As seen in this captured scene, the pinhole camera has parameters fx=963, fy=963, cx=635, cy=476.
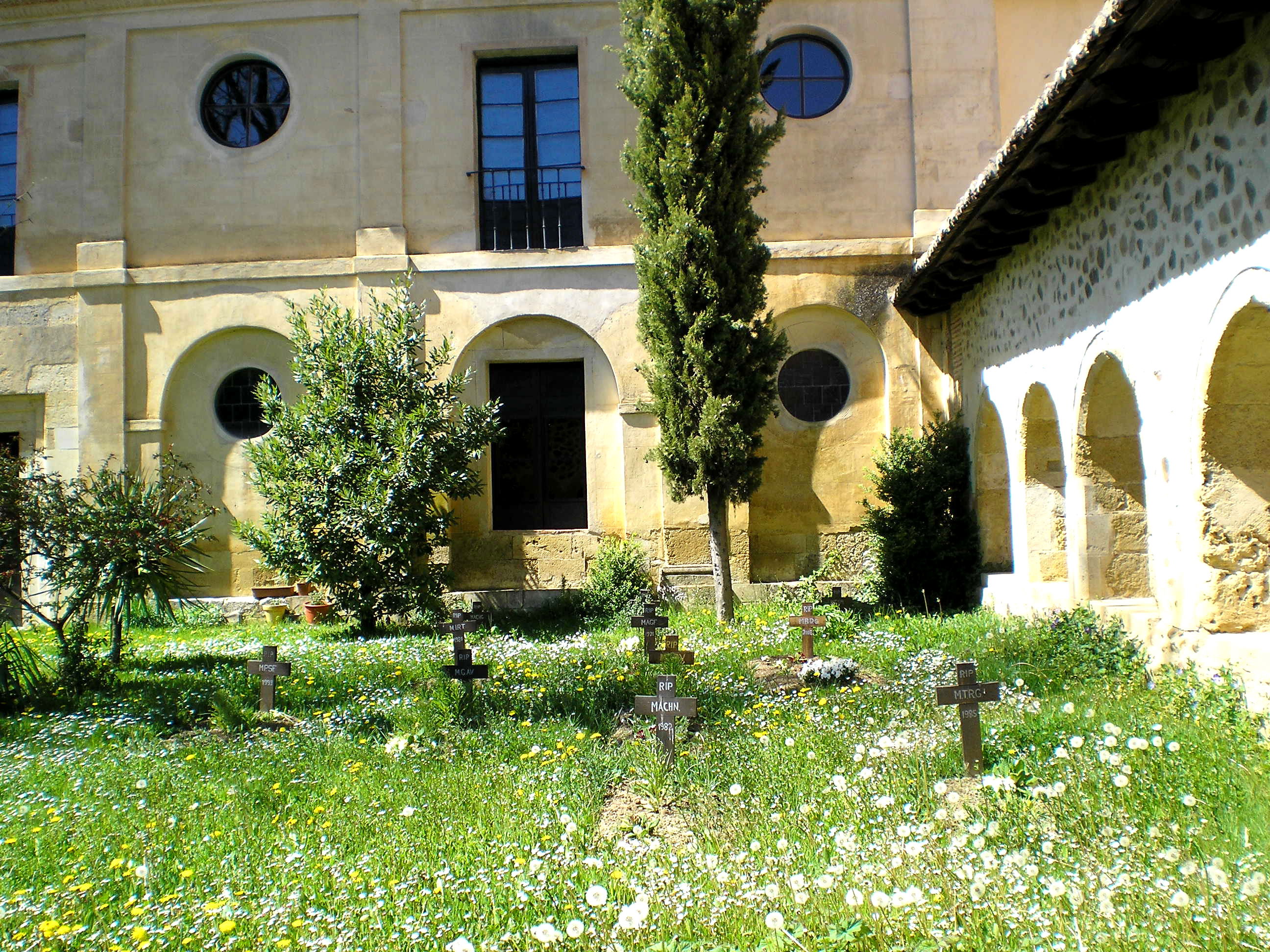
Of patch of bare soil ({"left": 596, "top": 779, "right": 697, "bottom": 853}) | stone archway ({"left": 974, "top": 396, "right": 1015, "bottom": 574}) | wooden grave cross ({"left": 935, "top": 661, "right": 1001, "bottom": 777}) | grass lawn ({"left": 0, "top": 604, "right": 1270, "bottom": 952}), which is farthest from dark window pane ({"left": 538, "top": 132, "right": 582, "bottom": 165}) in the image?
patch of bare soil ({"left": 596, "top": 779, "right": 697, "bottom": 853})

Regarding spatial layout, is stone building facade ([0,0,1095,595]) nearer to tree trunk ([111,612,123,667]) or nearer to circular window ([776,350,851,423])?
circular window ([776,350,851,423])

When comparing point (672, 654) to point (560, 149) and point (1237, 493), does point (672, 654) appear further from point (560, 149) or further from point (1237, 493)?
point (560, 149)

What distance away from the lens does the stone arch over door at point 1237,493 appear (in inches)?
216

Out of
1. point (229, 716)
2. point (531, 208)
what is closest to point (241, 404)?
point (531, 208)

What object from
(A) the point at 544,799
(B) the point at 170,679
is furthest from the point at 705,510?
(A) the point at 544,799

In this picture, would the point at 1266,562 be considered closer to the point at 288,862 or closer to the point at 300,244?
the point at 288,862

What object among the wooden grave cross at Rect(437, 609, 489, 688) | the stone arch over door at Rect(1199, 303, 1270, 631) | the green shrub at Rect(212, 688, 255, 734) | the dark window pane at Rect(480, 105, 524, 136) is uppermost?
the dark window pane at Rect(480, 105, 524, 136)

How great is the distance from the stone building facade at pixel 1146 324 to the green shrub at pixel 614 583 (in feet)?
12.8

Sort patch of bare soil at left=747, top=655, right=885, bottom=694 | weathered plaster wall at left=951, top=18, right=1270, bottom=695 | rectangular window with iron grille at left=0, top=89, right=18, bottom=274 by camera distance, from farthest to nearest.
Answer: rectangular window with iron grille at left=0, top=89, right=18, bottom=274 → patch of bare soil at left=747, top=655, right=885, bottom=694 → weathered plaster wall at left=951, top=18, right=1270, bottom=695

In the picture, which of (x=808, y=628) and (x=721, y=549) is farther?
(x=721, y=549)

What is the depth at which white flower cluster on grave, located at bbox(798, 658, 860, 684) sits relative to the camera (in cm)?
671

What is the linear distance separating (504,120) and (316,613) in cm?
647

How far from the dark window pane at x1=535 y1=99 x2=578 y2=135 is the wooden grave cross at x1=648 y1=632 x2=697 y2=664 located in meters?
7.03

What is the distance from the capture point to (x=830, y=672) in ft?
22.1
